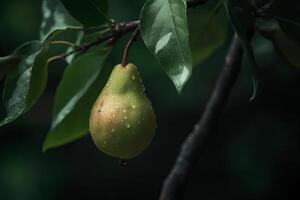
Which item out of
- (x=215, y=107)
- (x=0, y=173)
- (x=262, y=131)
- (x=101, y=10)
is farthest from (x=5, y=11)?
(x=101, y=10)

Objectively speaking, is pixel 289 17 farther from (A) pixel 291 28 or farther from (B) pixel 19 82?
(B) pixel 19 82

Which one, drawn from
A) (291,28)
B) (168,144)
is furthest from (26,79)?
(168,144)

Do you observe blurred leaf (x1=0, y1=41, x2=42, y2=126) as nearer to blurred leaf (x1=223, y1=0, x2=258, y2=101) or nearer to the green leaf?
the green leaf

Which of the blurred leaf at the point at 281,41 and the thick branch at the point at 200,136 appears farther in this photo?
the thick branch at the point at 200,136

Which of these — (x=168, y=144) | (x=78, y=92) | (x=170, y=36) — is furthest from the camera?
(x=168, y=144)

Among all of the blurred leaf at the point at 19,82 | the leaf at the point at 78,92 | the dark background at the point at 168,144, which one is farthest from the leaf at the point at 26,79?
the dark background at the point at 168,144

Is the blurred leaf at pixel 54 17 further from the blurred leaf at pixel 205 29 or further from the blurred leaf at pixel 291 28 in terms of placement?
the blurred leaf at pixel 291 28

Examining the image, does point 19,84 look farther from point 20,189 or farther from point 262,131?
point 20,189
